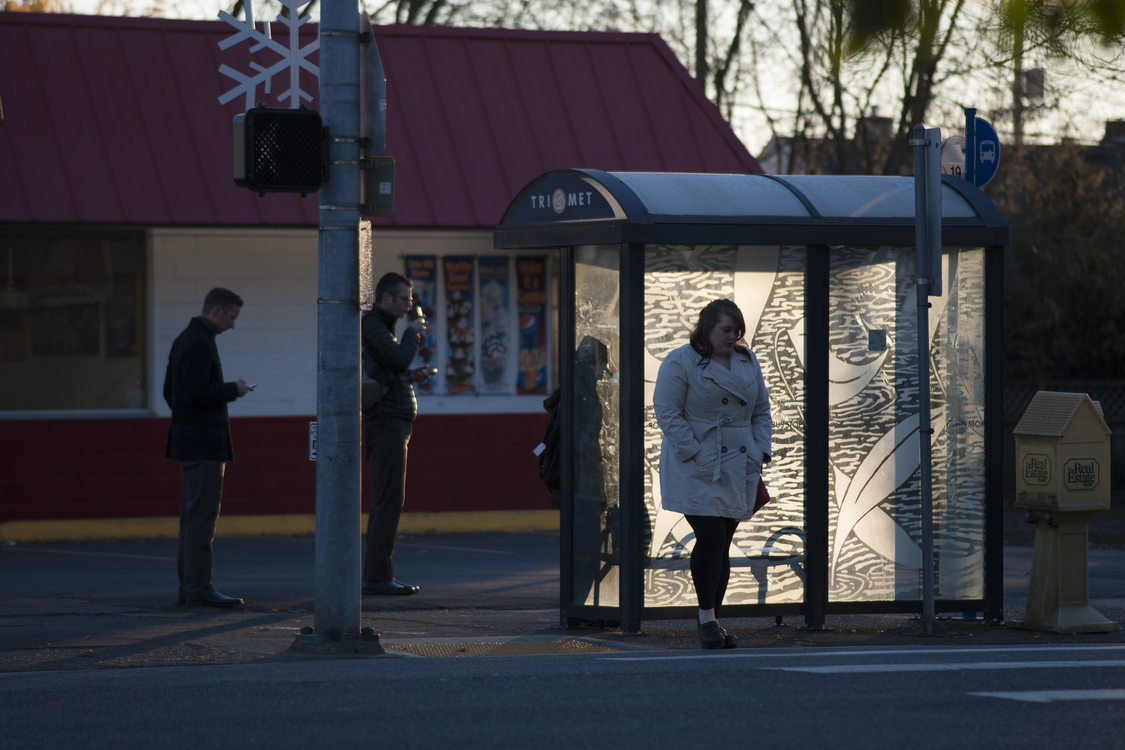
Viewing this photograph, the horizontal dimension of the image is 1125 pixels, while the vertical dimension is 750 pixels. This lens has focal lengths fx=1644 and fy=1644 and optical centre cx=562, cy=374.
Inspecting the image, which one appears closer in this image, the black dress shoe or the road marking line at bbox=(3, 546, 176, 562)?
the black dress shoe

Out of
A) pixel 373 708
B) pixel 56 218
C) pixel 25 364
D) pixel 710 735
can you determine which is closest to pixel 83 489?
pixel 25 364

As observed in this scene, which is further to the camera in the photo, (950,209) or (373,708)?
(950,209)

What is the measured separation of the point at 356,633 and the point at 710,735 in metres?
2.91

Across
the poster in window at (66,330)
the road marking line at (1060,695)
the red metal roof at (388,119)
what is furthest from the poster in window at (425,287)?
the road marking line at (1060,695)

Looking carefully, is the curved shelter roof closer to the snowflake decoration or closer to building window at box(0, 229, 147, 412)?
the snowflake decoration

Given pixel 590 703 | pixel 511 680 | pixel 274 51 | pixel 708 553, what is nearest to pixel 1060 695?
pixel 590 703

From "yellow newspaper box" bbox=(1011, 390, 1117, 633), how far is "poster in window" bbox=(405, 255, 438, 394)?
7172 millimetres

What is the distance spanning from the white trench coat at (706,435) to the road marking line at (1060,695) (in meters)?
2.13

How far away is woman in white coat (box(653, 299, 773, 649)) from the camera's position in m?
8.11

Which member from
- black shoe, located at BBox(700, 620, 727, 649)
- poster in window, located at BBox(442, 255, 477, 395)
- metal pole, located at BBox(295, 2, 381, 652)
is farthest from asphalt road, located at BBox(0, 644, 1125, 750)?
poster in window, located at BBox(442, 255, 477, 395)

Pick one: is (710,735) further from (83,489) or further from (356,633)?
(83,489)

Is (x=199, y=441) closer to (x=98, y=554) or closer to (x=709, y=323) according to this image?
(x=709, y=323)

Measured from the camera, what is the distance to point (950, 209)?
355 inches

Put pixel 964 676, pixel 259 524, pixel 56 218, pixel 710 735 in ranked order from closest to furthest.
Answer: pixel 710 735
pixel 964 676
pixel 56 218
pixel 259 524
